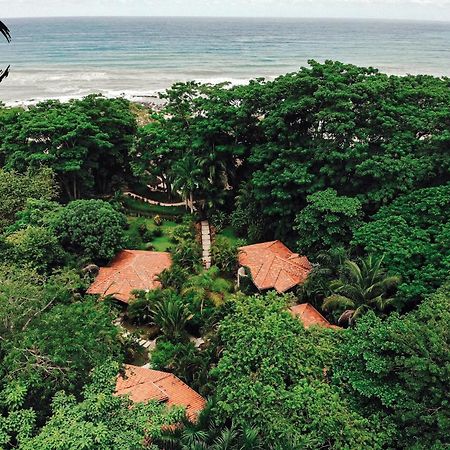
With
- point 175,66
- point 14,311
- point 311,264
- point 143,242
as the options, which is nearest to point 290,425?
point 14,311

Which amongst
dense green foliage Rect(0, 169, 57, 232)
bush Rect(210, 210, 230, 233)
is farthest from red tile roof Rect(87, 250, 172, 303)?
dense green foliage Rect(0, 169, 57, 232)

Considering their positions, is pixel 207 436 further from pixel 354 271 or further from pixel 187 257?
pixel 187 257

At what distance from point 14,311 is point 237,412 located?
17.3ft

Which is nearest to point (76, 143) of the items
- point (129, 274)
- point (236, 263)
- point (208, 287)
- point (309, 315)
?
point (129, 274)

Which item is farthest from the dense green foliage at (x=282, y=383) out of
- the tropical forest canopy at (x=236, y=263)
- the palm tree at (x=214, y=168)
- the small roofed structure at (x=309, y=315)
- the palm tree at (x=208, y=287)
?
the palm tree at (x=214, y=168)

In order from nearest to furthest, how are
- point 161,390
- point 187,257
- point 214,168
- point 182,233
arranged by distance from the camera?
point 161,390 < point 187,257 < point 182,233 < point 214,168

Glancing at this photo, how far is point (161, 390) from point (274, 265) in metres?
7.11

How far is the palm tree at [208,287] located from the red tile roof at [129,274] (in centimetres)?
150

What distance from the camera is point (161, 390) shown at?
1227 cm

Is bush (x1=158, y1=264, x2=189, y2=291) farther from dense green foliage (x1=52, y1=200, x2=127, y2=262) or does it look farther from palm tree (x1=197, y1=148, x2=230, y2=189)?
palm tree (x1=197, y1=148, x2=230, y2=189)

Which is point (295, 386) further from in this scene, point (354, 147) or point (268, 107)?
point (268, 107)

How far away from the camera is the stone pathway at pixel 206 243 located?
1973cm

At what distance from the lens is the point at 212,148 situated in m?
22.5

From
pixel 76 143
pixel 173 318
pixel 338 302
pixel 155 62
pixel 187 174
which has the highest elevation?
pixel 76 143
